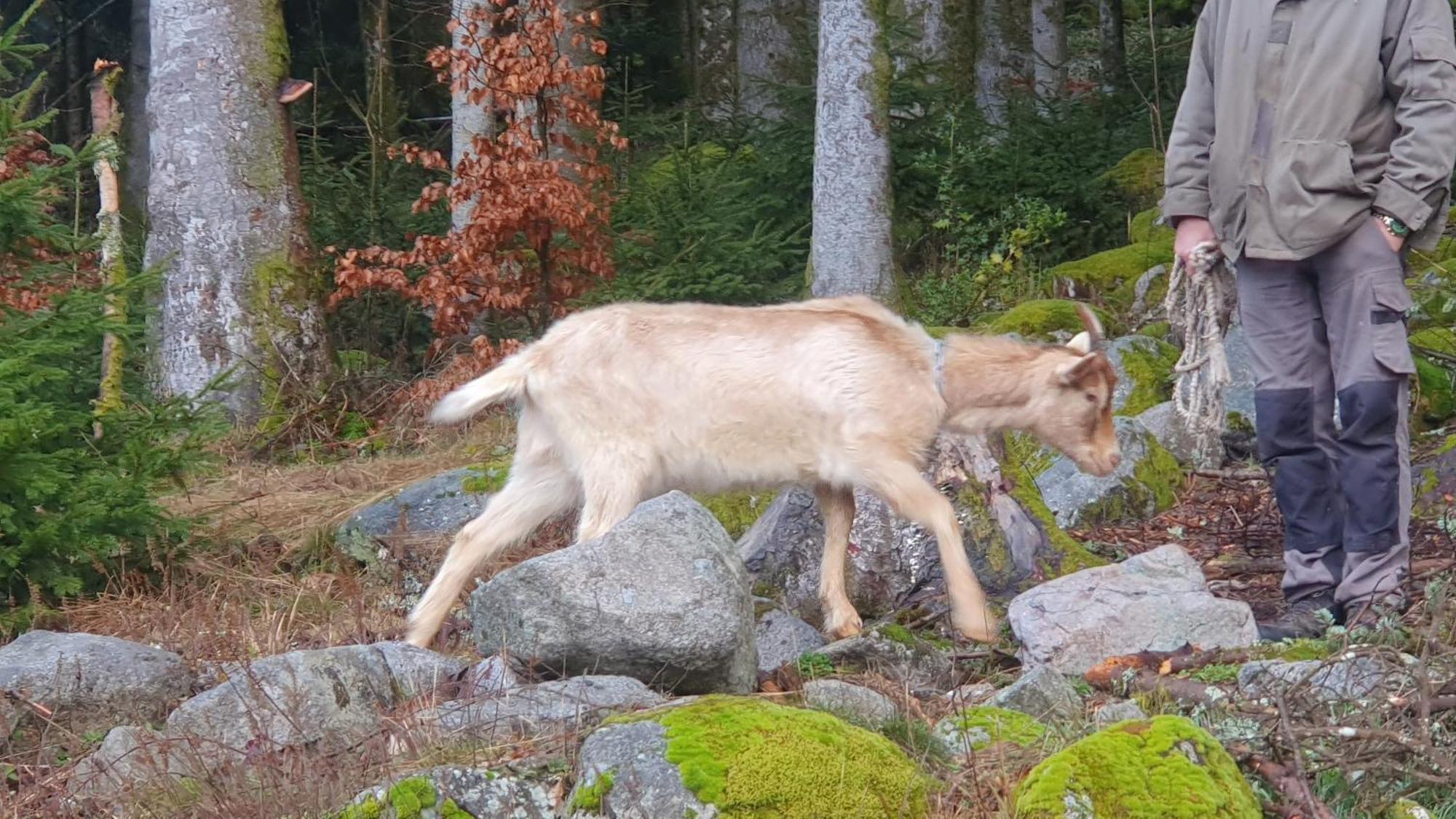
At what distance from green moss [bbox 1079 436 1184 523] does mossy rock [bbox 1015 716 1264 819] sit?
170 inches

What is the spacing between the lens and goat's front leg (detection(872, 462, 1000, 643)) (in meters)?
6.37

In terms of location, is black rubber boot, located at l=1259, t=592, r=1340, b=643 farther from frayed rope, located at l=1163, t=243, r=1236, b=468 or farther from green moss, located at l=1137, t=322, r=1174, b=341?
green moss, located at l=1137, t=322, r=1174, b=341

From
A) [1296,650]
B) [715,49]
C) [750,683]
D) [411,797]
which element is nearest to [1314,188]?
[1296,650]

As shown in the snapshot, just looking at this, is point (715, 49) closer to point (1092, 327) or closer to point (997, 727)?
point (1092, 327)

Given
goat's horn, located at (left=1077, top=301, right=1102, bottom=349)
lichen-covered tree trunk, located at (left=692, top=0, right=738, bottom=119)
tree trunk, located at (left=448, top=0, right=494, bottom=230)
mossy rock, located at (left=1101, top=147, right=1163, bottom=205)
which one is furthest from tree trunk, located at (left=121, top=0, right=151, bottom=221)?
goat's horn, located at (left=1077, top=301, right=1102, bottom=349)

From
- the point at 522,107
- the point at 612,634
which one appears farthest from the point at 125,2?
the point at 612,634

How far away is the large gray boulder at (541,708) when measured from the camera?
14.9 ft

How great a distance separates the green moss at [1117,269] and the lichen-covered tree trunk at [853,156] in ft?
5.09

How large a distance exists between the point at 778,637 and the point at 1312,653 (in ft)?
6.62

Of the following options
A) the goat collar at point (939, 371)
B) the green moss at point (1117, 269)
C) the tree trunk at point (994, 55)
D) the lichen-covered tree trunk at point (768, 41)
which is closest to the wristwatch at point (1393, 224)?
the goat collar at point (939, 371)

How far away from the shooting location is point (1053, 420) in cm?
711

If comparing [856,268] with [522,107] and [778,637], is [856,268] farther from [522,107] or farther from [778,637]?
[778,637]

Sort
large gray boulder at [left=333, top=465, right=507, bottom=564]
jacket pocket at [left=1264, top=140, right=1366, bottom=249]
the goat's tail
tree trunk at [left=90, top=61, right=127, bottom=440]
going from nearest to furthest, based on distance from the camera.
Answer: jacket pocket at [left=1264, top=140, right=1366, bottom=249] < the goat's tail < tree trunk at [left=90, top=61, right=127, bottom=440] < large gray boulder at [left=333, top=465, right=507, bottom=564]

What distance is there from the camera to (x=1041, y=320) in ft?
36.6
